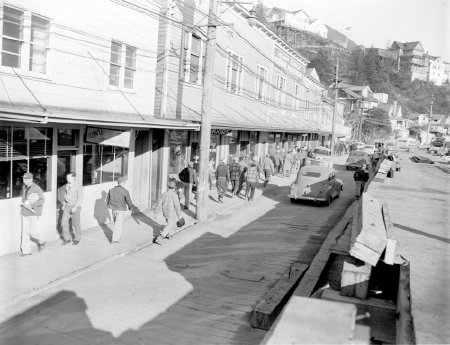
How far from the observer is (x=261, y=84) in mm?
27766

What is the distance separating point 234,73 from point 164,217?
11033 millimetres

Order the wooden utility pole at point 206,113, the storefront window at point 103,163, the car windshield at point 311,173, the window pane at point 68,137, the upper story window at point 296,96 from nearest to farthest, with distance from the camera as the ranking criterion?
the window pane at point 68,137 → the storefront window at point 103,163 → the wooden utility pole at point 206,113 → the car windshield at point 311,173 → the upper story window at point 296,96

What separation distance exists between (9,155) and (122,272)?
3538 millimetres

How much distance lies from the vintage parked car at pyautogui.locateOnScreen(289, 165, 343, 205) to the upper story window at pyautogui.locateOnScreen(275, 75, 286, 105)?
12.3 m

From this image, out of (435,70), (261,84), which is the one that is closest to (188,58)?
(261,84)

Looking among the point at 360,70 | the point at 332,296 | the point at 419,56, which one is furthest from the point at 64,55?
the point at 419,56

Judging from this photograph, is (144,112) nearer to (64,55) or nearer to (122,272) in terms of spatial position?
(64,55)

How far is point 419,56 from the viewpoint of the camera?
5910 inches

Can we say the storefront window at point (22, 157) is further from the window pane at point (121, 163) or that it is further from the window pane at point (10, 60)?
the window pane at point (121, 163)

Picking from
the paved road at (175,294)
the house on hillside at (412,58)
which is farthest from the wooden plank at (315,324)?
the house on hillside at (412,58)

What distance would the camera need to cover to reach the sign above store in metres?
12.7

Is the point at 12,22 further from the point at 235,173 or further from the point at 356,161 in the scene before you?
the point at 356,161

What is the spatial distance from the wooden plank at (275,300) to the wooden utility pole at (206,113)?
224 inches

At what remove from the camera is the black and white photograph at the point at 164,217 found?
237 inches
